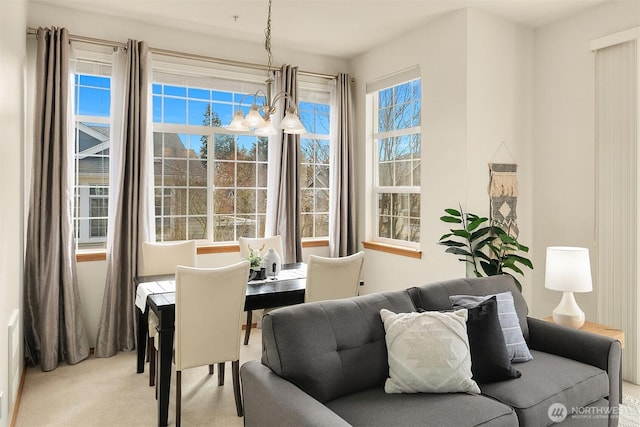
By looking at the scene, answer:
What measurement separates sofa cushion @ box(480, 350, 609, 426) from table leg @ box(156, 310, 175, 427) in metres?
1.74

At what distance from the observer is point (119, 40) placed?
3.93 m

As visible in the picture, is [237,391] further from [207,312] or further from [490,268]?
[490,268]

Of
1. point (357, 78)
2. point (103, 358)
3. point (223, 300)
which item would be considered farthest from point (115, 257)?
point (357, 78)

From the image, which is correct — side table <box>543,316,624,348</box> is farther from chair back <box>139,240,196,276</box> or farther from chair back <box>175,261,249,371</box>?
chair back <box>139,240,196,276</box>

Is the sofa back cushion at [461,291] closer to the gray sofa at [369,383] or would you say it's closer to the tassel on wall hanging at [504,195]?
the gray sofa at [369,383]

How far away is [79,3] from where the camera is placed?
12.0 ft

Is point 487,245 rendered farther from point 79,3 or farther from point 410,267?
point 79,3

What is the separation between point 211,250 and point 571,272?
3087 millimetres

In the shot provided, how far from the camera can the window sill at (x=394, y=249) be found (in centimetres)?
420

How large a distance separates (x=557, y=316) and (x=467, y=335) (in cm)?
121

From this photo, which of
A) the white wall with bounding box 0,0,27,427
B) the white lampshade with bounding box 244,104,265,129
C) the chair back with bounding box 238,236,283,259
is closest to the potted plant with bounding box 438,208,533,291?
the chair back with bounding box 238,236,283,259

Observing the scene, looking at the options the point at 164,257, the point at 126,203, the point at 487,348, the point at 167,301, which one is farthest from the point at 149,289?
the point at 487,348

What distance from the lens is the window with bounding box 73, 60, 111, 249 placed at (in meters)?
3.87

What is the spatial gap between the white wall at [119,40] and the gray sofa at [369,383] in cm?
244
